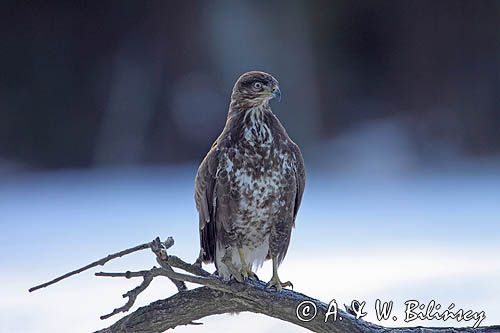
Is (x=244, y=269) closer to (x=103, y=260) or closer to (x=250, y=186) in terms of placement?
(x=250, y=186)

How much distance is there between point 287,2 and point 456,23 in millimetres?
1818

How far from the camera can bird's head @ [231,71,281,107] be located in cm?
435

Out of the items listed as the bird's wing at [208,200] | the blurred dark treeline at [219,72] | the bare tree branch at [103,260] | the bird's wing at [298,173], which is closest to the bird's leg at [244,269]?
the bird's wing at [208,200]

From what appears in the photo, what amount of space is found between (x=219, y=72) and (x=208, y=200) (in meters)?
7.25

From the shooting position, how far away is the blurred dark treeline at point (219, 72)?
11422mm

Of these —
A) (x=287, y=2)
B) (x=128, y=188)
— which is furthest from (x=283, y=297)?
(x=287, y=2)

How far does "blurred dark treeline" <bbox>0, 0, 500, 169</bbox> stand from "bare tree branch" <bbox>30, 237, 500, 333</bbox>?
7200 mm

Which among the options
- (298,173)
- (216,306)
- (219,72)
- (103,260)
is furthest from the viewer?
(219,72)

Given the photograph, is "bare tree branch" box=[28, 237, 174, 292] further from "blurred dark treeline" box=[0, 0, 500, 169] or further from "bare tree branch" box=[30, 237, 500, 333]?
"blurred dark treeline" box=[0, 0, 500, 169]

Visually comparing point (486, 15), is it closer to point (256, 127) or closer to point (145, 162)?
point (145, 162)

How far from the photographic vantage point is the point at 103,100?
1203cm

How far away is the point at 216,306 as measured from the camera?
3916mm
